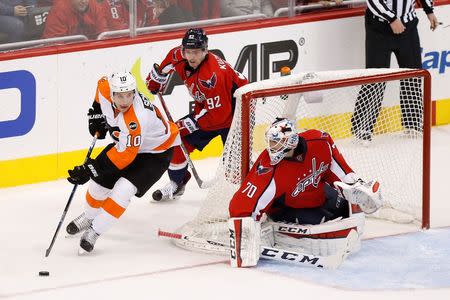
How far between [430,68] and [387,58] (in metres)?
0.69

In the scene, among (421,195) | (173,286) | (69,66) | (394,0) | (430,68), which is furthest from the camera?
(430,68)

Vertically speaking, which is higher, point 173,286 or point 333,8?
point 333,8

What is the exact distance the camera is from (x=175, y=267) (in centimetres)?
686

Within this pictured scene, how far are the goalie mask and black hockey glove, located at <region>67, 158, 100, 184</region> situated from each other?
93cm

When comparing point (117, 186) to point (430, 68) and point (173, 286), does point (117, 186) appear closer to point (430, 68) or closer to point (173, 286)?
point (173, 286)

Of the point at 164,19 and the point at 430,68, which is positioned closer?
the point at 164,19

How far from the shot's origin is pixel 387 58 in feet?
29.8

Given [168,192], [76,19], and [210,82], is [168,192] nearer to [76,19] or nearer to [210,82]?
[210,82]

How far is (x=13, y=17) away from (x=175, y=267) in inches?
82.2

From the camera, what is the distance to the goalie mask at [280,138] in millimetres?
6664

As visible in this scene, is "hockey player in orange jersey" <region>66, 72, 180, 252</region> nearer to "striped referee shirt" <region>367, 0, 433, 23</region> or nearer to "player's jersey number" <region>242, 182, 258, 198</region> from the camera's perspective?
"player's jersey number" <region>242, 182, 258, 198</region>

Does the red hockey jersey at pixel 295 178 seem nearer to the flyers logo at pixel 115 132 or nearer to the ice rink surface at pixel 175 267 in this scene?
the ice rink surface at pixel 175 267

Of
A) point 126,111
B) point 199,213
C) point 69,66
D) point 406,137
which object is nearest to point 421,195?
point 406,137

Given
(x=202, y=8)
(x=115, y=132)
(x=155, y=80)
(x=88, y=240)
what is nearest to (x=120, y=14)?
(x=202, y=8)
